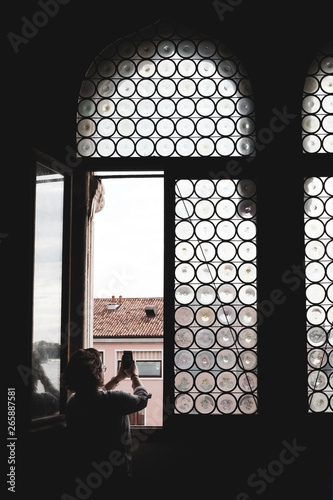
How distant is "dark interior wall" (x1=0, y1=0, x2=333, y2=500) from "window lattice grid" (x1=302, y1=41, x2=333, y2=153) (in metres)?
0.13

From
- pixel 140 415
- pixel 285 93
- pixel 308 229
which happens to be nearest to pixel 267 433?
pixel 308 229

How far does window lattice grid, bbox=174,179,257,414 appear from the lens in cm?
372

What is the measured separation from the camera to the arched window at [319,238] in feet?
12.2

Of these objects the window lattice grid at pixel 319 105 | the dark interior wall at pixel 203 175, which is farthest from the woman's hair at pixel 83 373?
the window lattice grid at pixel 319 105

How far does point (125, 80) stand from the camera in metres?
4.05

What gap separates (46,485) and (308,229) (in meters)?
2.28

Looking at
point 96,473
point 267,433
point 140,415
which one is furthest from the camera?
point 140,415

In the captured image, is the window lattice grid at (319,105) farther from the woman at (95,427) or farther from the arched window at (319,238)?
the woman at (95,427)

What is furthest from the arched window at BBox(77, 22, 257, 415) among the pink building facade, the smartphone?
the pink building facade

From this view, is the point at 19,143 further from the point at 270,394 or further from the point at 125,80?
the point at 270,394

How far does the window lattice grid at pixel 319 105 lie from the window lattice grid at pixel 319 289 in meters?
0.26

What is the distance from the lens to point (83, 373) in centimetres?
Result: 268

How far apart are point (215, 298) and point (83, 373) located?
53.4 inches

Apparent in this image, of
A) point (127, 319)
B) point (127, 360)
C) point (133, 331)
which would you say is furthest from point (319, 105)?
point (127, 319)
